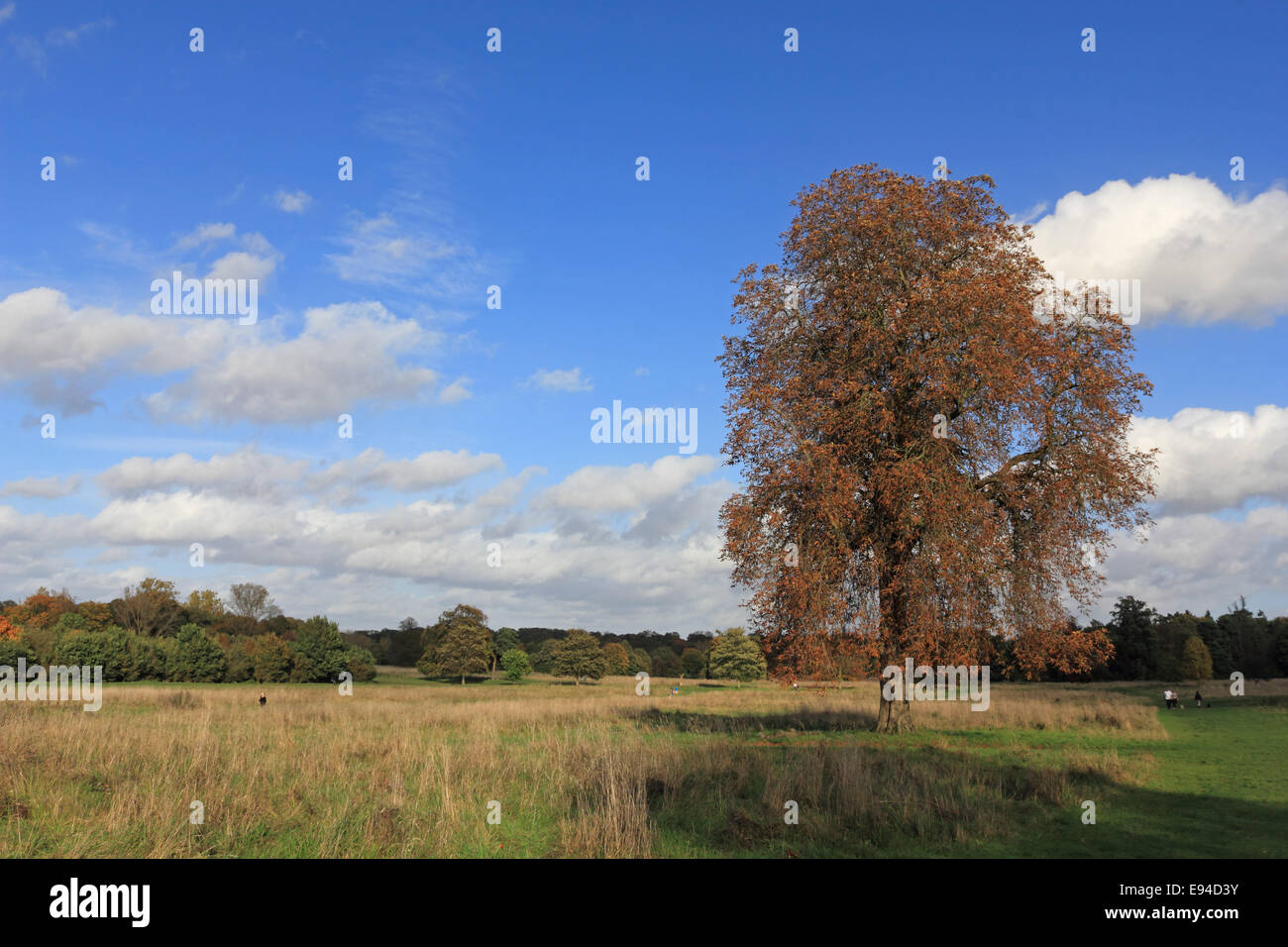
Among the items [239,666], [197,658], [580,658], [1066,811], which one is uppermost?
[1066,811]

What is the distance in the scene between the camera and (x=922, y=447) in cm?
2047

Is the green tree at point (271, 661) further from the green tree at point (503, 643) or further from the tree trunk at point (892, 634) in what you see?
the tree trunk at point (892, 634)

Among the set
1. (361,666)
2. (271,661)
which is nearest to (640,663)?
(361,666)

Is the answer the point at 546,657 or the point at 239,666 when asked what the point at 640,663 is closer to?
the point at 546,657

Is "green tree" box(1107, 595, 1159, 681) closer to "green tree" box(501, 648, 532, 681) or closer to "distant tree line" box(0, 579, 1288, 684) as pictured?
"distant tree line" box(0, 579, 1288, 684)

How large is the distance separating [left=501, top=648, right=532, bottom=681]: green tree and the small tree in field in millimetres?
67132

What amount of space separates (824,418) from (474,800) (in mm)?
13145

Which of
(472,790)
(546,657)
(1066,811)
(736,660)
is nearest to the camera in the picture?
(472,790)

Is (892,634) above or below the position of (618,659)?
above

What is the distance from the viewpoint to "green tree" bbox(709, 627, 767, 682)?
9675 centimetres

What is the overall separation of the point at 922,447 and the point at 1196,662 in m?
68.7

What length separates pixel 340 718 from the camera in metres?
25.3
